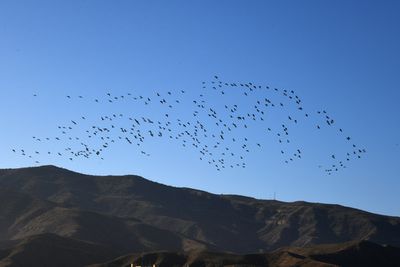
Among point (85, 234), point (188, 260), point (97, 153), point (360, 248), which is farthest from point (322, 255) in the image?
point (85, 234)

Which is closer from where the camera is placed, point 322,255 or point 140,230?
point 322,255

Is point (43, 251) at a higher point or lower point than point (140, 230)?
lower

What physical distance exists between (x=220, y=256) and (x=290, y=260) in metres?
12.9

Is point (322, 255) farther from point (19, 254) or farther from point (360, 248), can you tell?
point (19, 254)

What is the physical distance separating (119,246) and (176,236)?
30754 millimetres

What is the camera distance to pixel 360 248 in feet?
407

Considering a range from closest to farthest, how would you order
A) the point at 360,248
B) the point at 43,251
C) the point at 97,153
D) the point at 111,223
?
the point at 97,153 → the point at 360,248 → the point at 43,251 → the point at 111,223

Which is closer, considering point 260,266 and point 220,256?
point 260,266

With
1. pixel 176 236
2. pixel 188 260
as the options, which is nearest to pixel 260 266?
pixel 188 260

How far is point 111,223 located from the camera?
196 meters

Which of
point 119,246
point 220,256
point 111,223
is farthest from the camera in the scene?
point 111,223

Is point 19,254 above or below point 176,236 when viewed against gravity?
below

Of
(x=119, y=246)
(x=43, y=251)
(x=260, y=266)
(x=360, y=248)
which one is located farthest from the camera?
(x=119, y=246)

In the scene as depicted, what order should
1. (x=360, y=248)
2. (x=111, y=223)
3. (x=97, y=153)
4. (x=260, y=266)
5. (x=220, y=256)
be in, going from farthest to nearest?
(x=111, y=223) < (x=360, y=248) < (x=220, y=256) < (x=260, y=266) < (x=97, y=153)
